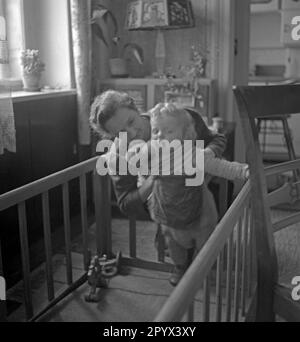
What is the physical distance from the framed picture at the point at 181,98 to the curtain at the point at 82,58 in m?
0.48

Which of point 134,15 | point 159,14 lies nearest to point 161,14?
point 159,14

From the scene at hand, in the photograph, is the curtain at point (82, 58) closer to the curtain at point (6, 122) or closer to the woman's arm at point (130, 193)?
the curtain at point (6, 122)

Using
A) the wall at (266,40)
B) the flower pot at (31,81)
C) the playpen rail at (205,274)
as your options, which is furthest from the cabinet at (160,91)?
the wall at (266,40)

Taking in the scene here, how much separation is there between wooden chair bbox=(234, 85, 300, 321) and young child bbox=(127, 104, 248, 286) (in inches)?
14.8

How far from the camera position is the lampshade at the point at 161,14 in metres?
2.58

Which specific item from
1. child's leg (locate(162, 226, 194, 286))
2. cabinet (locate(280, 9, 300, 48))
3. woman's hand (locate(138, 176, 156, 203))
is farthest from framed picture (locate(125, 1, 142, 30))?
cabinet (locate(280, 9, 300, 48))

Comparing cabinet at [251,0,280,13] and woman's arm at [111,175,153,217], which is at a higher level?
cabinet at [251,0,280,13]

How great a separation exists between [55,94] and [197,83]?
0.85 meters

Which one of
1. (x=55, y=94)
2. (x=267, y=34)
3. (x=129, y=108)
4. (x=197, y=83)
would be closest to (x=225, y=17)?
(x=197, y=83)

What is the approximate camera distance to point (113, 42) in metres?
3.06

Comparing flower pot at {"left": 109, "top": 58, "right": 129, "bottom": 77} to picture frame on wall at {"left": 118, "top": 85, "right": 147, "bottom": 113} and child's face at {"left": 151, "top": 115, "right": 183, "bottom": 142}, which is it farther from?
child's face at {"left": 151, "top": 115, "right": 183, "bottom": 142}

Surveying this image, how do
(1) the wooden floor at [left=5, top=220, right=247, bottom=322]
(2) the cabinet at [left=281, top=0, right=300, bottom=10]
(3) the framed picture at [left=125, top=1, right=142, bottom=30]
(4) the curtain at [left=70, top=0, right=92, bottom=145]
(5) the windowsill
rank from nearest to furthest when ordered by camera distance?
(1) the wooden floor at [left=5, top=220, right=247, bottom=322]
(5) the windowsill
(4) the curtain at [left=70, top=0, right=92, bottom=145]
(3) the framed picture at [left=125, top=1, right=142, bottom=30]
(2) the cabinet at [left=281, top=0, right=300, bottom=10]

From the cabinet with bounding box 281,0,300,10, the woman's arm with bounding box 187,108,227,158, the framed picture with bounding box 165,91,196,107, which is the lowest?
the woman's arm with bounding box 187,108,227,158

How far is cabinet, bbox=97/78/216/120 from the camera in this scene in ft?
8.91
